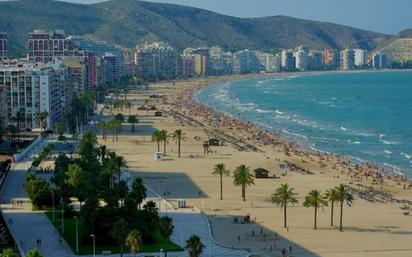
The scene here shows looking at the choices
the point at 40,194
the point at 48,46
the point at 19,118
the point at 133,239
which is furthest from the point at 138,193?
the point at 48,46

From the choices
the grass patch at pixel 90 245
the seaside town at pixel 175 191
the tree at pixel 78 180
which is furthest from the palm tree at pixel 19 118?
the grass patch at pixel 90 245

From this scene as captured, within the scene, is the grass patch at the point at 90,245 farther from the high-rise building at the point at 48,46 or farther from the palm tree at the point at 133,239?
the high-rise building at the point at 48,46

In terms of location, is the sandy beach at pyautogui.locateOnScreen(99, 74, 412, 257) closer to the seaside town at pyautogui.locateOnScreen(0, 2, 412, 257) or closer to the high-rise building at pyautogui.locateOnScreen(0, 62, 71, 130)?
the seaside town at pyautogui.locateOnScreen(0, 2, 412, 257)

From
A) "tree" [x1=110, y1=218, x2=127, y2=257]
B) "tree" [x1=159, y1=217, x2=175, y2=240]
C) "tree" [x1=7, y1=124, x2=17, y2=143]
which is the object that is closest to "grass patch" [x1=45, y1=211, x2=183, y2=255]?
"tree" [x1=159, y1=217, x2=175, y2=240]

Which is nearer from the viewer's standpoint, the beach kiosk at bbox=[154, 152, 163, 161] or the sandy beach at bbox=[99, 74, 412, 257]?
the sandy beach at bbox=[99, 74, 412, 257]

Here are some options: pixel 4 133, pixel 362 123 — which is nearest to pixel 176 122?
pixel 362 123

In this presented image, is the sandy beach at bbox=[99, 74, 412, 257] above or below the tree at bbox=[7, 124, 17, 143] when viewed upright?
below
